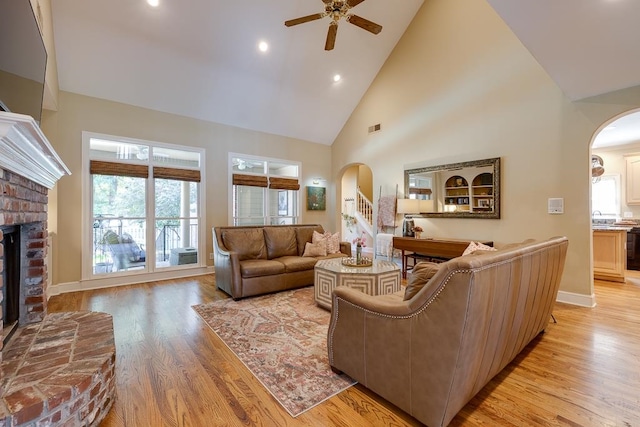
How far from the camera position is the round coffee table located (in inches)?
124

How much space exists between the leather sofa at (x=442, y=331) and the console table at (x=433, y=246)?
2.29 m

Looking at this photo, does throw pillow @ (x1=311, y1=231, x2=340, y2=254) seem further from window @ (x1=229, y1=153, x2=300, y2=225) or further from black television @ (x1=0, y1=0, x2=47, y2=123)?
black television @ (x1=0, y1=0, x2=47, y2=123)

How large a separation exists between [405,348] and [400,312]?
195 millimetres

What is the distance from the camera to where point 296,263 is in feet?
14.1

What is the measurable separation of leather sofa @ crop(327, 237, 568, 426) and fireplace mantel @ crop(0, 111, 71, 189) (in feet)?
6.24

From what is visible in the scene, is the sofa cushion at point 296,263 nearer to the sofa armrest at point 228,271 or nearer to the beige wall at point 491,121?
the sofa armrest at point 228,271

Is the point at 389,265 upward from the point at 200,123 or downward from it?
downward

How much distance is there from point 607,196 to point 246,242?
7927 millimetres

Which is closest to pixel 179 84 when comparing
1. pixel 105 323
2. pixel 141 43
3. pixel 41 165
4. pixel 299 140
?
pixel 141 43

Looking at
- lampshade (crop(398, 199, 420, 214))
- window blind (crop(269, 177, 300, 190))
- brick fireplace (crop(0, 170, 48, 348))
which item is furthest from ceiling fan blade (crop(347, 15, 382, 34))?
window blind (crop(269, 177, 300, 190))

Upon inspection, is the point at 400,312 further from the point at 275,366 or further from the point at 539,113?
the point at 539,113

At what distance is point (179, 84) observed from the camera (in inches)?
189

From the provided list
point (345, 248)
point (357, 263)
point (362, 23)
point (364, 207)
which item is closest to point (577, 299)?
point (357, 263)

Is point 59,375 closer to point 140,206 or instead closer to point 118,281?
point 118,281
